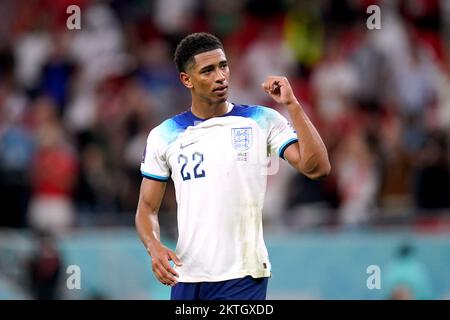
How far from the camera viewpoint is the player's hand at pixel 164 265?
26.6ft

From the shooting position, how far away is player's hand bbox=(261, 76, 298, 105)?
7.92 m

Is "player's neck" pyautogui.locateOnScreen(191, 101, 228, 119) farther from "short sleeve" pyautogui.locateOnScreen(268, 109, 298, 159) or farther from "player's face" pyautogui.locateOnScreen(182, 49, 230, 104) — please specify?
"short sleeve" pyautogui.locateOnScreen(268, 109, 298, 159)

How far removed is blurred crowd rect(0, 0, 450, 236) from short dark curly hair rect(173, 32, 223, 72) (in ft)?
18.8

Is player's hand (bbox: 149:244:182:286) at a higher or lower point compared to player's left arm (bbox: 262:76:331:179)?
lower

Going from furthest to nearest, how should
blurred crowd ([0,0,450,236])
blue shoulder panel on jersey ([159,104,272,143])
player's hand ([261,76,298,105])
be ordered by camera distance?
blurred crowd ([0,0,450,236]) < blue shoulder panel on jersey ([159,104,272,143]) < player's hand ([261,76,298,105])

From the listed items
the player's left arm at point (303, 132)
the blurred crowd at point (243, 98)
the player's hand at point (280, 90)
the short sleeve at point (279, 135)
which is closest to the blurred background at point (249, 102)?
the blurred crowd at point (243, 98)

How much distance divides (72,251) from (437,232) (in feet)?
13.4

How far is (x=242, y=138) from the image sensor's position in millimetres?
8344

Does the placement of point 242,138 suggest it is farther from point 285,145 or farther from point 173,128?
point 173,128

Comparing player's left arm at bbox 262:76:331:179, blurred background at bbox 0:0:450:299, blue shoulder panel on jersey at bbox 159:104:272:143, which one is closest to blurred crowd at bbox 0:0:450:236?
blurred background at bbox 0:0:450:299

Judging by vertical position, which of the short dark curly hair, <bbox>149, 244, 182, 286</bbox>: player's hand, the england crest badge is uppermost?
the short dark curly hair
